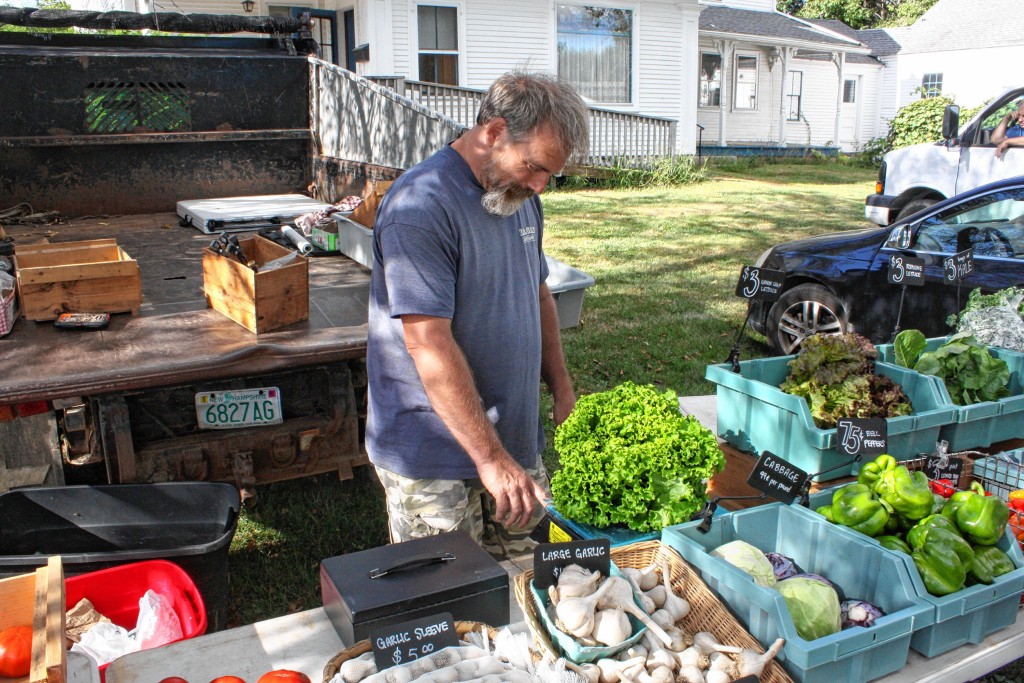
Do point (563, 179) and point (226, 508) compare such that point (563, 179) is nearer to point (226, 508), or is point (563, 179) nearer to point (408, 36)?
point (408, 36)

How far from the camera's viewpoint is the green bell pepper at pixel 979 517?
239 centimetres

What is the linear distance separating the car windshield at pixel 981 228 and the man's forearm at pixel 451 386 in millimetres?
4554

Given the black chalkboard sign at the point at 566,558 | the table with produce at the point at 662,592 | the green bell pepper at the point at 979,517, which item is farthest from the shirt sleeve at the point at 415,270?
the green bell pepper at the point at 979,517

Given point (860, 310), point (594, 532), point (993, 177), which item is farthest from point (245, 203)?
point (993, 177)

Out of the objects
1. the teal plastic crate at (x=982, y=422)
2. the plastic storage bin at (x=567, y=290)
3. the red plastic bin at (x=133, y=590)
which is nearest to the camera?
the red plastic bin at (x=133, y=590)

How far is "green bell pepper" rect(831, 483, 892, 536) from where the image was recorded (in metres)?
2.46

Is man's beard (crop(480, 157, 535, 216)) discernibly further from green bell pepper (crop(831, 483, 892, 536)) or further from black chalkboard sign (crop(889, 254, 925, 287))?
black chalkboard sign (crop(889, 254, 925, 287))

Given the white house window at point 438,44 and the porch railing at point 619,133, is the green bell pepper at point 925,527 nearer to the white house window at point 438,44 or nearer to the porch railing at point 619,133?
the porch railing at point 619,133

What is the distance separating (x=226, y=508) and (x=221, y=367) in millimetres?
613

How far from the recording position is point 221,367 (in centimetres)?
313

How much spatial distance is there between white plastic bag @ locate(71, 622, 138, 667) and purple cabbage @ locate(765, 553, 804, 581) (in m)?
1.90

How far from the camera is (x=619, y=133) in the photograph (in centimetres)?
1861

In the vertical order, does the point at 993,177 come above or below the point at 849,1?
below

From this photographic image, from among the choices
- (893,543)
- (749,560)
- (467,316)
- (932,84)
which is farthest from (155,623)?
(932,84)
